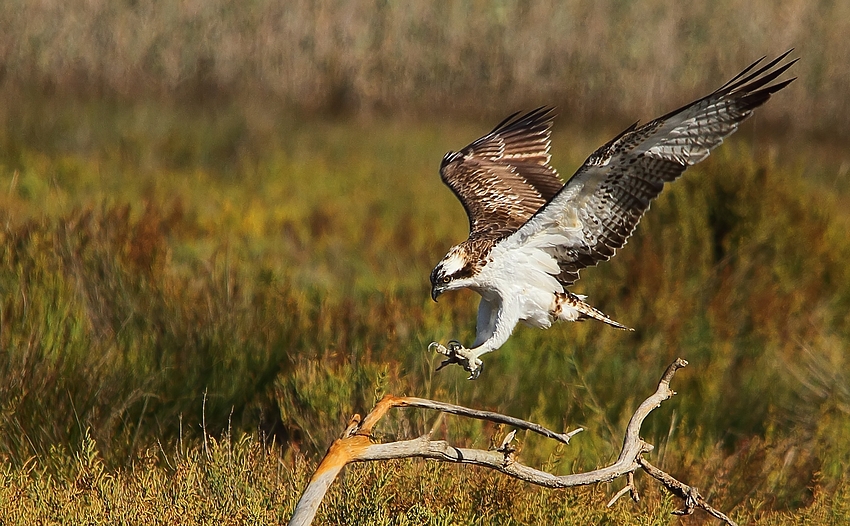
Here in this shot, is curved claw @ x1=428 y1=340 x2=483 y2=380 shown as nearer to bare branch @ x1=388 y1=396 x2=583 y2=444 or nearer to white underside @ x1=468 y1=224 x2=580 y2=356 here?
white underside @ x1=468 y1=224 x2=580 y2=356

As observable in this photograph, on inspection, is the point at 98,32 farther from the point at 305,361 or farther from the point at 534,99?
the point at 305,361

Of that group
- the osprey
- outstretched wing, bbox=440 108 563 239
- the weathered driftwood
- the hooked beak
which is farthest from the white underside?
the weathered driftwood

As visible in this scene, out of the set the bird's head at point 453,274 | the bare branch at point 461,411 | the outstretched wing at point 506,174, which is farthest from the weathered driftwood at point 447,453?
the outstretched wing at point 506,174

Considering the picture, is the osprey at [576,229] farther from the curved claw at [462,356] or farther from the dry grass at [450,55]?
the dry grass at [450,55]

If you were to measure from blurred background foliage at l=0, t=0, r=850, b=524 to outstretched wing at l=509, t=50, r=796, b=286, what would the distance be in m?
0.89

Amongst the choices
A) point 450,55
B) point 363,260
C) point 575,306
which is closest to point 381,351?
point 575,306

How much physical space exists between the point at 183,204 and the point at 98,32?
4.53 metres

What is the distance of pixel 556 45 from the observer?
53.1 ft

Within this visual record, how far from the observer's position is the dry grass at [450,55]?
15578mm

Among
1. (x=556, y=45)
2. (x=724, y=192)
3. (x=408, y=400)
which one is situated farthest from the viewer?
(x=556, y=45)

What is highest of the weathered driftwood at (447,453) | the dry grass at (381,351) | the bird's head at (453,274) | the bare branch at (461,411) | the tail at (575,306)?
the bird's head at (453,274)

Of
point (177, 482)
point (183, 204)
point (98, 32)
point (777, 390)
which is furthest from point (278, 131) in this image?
→ point (177, 482)

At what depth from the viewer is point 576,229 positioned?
190 inches

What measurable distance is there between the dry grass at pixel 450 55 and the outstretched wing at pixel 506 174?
30.1 ft
